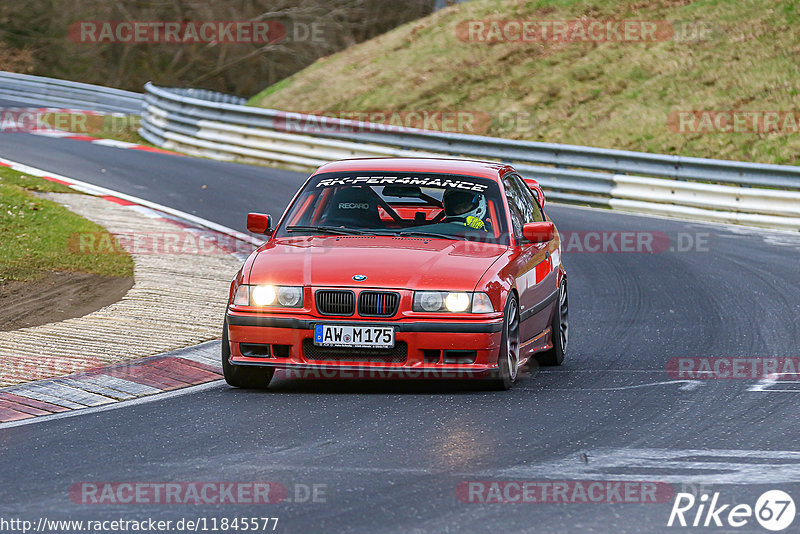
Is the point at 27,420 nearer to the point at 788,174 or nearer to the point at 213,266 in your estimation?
the point at 213,266

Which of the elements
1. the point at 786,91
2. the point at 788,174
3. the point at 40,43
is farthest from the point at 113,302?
the point at 40,43

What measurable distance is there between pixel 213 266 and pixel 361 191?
451 centimetres

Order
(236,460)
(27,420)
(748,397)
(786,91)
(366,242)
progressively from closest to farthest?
(236,460) < (27,420) < (748,397) < (366,242) < (786,91)

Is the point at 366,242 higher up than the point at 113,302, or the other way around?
the point at 366,242

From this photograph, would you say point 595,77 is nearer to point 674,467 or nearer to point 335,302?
point 335,302

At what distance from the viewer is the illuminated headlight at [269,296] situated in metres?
8.05

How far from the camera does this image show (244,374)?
27.5 feet

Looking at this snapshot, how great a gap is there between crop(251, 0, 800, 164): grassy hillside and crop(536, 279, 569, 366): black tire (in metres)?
14.2

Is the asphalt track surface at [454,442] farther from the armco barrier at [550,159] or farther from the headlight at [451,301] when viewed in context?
the armco barrier at [550,159]

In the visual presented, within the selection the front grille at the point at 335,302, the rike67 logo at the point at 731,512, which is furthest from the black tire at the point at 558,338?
the rike67 logo at the point at 731,512

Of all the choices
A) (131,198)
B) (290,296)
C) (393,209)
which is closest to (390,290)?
(290,296)

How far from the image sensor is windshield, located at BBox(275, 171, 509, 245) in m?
9.09

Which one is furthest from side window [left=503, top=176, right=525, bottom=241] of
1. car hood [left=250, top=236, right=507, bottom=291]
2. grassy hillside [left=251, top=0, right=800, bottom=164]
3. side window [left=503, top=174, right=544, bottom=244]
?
grassy hillside [left=251, top=0, right=800, bottom=164]

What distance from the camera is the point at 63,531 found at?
5117 millimetres
